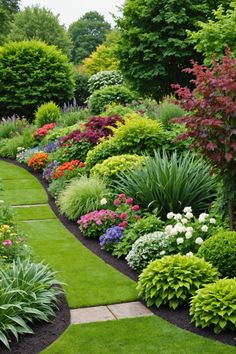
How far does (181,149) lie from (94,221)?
2.86 meters

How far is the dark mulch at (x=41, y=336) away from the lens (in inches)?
186

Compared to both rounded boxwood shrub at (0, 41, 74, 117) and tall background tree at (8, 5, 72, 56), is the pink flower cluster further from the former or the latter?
tall background tree at (8, 5, 72, 56)

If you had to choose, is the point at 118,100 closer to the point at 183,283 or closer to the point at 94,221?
the point at 94,221

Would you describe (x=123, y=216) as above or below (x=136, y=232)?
above

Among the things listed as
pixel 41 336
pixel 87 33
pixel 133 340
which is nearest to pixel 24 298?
pixel 41 336

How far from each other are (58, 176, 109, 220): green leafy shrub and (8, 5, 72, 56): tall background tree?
3600 centimetres

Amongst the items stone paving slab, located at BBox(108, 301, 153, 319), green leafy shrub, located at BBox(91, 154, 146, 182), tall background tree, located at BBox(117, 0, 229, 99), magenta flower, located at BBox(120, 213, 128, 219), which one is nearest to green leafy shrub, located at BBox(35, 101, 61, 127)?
tall background tree, located at BBox(117, 0, 229, 99)

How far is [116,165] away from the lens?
9.68 meters

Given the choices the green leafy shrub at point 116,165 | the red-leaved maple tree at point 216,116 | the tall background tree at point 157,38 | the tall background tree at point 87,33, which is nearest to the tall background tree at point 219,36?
the green leafy shrub at point 116,165

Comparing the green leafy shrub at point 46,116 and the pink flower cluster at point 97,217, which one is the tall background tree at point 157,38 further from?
the pink flower cluster at point 97,217

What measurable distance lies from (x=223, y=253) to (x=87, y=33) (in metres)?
68.9

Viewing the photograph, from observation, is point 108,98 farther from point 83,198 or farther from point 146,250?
point 146,250

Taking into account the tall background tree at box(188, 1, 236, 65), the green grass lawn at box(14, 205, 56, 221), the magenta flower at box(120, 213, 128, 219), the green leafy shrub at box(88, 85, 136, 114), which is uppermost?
the tall background tree at box(188, 1, 236, 65)

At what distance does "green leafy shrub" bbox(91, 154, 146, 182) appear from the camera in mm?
9492
